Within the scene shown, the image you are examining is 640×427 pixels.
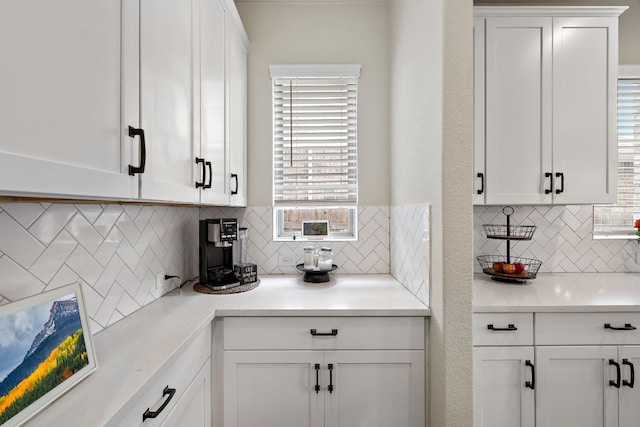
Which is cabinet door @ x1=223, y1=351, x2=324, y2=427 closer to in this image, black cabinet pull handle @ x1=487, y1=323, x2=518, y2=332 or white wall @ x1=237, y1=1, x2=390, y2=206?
black cabinet pull handle @ x1=487, y1=323, x2=518, y2=332

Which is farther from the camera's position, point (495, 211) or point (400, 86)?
point (495, 211)

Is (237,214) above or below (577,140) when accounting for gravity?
below

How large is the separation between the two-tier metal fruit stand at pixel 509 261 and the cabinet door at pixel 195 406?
1.80 m

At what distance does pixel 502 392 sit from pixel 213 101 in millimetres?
2090

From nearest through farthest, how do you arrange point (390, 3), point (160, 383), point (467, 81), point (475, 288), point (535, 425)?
point (160, 383), point (467, 81), point (535, 425), point (475, 288), point (390, 3)

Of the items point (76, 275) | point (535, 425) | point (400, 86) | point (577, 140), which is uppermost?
point (400, 86)

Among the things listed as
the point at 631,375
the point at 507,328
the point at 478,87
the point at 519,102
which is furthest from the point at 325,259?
the point at 631,375

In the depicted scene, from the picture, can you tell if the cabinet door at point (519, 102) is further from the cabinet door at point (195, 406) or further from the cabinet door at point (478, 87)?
the cabinet door at point (195, 406)

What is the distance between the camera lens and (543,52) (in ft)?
5.99

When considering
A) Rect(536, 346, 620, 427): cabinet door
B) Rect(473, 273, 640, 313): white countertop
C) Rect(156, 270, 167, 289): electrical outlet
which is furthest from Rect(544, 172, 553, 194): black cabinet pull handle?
Rect(156, 270, 167, 289): electrical outlet

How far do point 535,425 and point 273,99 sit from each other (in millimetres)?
2513

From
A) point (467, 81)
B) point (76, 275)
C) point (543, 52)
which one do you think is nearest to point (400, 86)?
point (467, 81)

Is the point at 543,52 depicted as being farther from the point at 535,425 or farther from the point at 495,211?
the point at 535,425

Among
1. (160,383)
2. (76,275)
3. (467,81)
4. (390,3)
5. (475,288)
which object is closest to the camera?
(160,383)
